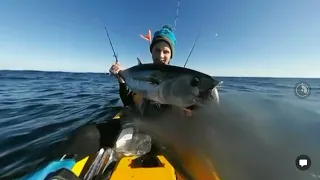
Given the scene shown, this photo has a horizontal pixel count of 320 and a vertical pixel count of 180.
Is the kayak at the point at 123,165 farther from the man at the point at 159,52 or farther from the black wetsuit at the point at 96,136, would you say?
the man at the point at 159,52

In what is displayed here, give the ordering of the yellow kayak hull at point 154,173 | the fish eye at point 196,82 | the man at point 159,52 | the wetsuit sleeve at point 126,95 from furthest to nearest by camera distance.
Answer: the wetsuit sleeve at point 126,95
the man at point 159,52
the yellow kayak hull at point 154,173
the fish eye at point 196,82

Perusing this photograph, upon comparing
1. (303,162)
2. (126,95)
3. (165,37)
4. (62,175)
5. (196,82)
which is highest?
(165,37)

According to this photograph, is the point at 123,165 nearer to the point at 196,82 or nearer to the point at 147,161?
the point at 147,161

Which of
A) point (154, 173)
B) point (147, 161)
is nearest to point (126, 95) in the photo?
point (147, 161)

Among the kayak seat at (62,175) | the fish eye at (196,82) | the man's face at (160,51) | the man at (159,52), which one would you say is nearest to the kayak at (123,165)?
the kayak seat at (62,175)

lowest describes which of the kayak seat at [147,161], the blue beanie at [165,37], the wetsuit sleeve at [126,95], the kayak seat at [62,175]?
the kayak seat at [147,161]

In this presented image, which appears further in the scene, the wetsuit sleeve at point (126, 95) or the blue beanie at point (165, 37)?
the wetsuit sleeve at point (126, 95)

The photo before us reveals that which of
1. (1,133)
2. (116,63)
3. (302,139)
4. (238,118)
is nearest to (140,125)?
(116,63)

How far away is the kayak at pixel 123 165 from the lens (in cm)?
289

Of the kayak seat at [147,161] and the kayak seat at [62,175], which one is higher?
the kayak seat at [62,175]

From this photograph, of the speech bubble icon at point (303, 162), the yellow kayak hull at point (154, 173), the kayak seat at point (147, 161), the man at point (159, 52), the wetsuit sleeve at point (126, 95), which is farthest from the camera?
the wetsuit sleeve at point (126, 95)

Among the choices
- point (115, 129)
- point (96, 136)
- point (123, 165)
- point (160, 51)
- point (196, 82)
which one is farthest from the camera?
point (115, 129)

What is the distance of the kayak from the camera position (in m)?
2.89

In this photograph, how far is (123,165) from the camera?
3289 mm
